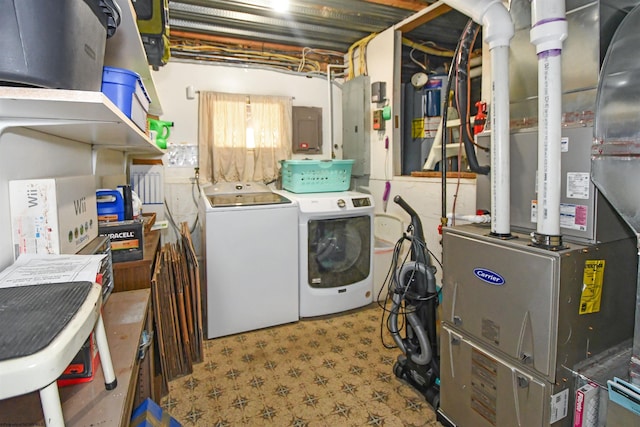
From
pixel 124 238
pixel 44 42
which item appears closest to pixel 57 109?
pixel 44 42

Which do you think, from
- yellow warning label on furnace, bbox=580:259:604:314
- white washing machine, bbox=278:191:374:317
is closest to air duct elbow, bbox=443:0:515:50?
yellow warning label on furnace, bbox=580:259:604:314

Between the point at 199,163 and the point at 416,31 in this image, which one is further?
the point at 199,163

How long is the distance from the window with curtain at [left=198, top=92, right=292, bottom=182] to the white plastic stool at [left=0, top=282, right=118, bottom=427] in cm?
292

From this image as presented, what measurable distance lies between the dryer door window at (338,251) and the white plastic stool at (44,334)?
2.18 metres

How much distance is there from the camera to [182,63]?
3.45 meters

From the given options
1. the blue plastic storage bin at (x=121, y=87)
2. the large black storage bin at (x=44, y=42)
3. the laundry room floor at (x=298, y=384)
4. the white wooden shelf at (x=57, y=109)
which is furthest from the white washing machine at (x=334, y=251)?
the large black storage bin at (x=44, y=42)

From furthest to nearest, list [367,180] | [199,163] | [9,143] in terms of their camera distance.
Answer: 1. [367,180]
2. [199,163]
3. [9,143]

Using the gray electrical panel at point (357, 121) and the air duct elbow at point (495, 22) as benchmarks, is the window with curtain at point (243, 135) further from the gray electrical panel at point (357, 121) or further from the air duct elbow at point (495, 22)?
the air duct elbow at point (495, 22)

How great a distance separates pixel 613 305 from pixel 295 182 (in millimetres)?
2308

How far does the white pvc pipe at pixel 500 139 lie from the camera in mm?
1376

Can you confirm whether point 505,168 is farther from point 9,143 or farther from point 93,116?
point 9,143

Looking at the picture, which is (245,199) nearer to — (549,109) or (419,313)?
(419,313)

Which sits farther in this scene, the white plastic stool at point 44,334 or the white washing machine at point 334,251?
the white washing machine at point 334,251

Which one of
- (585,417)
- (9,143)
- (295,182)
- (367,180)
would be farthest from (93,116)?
(367,180)
